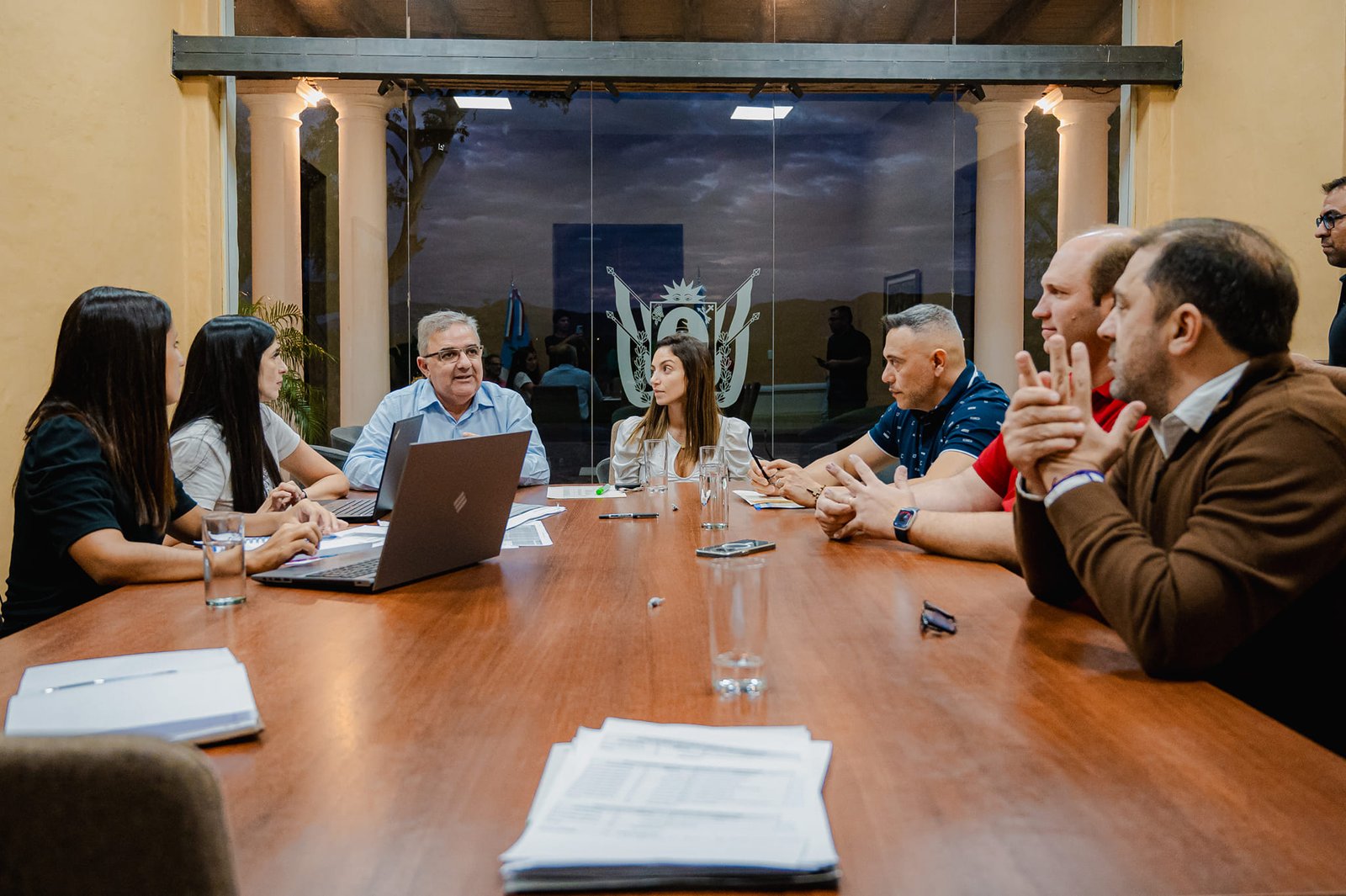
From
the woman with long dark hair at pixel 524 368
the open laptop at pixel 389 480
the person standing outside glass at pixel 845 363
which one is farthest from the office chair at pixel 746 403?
the open laptop at pixel 389 480

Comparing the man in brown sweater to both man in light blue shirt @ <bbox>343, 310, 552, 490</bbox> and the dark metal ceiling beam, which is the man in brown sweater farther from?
the dark metal ceiling beam

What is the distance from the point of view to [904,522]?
215cm

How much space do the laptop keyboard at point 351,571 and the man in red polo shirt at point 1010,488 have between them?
38.9 inches

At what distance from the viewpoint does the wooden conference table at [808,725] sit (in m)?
0.76

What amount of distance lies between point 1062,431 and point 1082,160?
5.40m

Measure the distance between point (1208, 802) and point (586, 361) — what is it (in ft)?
19.0

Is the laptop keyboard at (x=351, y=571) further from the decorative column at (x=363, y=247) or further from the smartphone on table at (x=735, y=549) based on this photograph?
the decorative column at (x=363, y=247)

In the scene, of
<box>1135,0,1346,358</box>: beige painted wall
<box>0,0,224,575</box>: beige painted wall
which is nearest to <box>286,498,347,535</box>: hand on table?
<box>0,0,224,575</box>: beige painted wall

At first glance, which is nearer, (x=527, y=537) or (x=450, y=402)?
(x=527, y=537)

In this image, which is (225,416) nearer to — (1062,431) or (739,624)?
(739,624)

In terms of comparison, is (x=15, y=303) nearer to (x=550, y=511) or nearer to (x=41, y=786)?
(x=550, y=511)

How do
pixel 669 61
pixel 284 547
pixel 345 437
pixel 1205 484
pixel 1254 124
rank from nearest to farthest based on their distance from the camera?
pixel 1205 484 → pixel 284 547 → pixel 1254 124 → pixel 345 437 → pixel 669 61

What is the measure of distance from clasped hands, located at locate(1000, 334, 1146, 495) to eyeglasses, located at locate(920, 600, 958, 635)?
25 centimetres

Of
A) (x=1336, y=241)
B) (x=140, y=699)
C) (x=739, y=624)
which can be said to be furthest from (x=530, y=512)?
(x=1336, y=241)
